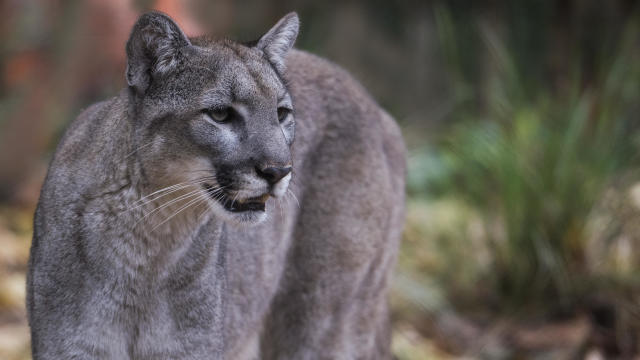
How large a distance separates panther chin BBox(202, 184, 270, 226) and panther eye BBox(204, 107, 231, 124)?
0.27 metres

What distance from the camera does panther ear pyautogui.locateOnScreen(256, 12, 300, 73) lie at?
179 inches

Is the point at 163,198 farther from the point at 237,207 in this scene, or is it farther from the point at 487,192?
the point at 487,192

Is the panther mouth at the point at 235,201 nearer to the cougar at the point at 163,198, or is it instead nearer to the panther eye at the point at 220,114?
the cougar at the point at 163,198

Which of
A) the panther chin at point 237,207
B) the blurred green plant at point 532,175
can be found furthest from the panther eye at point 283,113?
the blurred green plant at point 532,175

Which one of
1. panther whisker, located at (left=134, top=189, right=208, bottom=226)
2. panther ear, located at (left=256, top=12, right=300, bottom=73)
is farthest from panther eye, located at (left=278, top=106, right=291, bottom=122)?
panther whisker, located at (left=134, top=189, right=208, bottom=226)

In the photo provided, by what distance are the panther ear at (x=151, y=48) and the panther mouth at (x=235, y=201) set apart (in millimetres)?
529

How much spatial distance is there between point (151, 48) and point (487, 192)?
4555 mm

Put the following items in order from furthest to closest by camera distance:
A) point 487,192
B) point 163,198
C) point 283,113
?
point 487,192
point 283,113
point 163,198

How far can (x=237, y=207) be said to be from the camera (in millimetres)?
4059

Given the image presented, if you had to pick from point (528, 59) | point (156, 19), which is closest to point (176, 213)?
point (156, 19)

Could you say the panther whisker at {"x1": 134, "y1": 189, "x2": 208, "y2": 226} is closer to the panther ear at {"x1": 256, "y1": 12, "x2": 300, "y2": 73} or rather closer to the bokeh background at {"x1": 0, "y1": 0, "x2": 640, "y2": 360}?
the panther ear at {"x1": 256, "y1": 12, "x2": 300, "y2": 73}

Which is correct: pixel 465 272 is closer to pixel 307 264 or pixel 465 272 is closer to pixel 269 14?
pixel 307 264

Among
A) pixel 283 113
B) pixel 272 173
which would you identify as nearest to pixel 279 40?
pixel 283 113

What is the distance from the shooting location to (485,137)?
8.16 m
